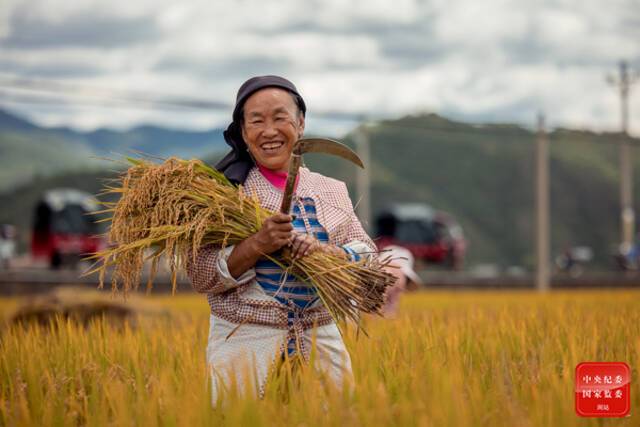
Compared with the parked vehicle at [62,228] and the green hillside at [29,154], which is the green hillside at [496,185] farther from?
the green hillside at [29,154]

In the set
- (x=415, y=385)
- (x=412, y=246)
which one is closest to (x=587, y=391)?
(x=415, y=385)

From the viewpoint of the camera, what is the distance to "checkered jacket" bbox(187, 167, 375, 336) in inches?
126

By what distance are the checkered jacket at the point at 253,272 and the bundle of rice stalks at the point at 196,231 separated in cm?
6

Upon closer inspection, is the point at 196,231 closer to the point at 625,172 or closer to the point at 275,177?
the point at 275,177

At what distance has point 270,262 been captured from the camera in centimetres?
323

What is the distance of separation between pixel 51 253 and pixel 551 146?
77183 millimetres

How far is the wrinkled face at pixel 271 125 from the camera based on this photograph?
3.27 metres

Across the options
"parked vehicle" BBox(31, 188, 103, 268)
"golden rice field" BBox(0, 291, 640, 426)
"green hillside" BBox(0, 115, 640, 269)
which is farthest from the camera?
"green hillside" BBox(0, 115, 640, 269)

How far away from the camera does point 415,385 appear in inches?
115

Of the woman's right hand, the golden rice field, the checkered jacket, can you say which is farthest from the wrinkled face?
the golden rice field

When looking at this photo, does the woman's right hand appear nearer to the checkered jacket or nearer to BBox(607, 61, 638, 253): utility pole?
the checkered jacket

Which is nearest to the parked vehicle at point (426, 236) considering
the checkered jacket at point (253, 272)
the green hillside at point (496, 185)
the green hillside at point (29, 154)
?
the checkered jacket at point (253, 272)

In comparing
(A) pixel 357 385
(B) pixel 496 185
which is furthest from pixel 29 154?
(A) pixel 357 385

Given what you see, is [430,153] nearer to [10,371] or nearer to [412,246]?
[412,246]
